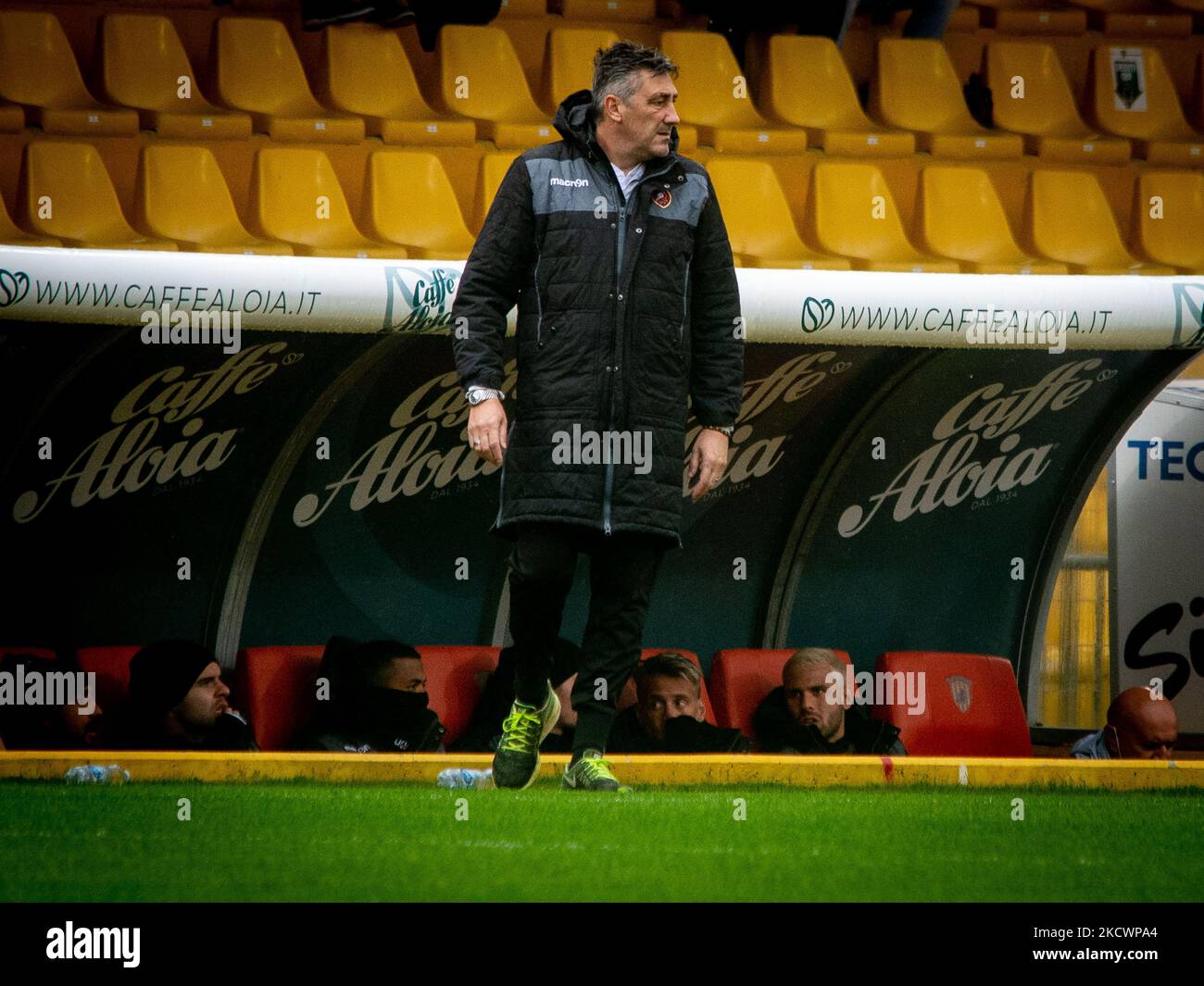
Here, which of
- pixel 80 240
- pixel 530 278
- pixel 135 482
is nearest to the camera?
pixel 530 278

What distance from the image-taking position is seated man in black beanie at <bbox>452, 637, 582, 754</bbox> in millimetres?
6723

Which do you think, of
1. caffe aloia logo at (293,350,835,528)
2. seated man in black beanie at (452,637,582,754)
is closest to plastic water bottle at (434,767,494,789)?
seated man in black beanie at (452,637,582,754)

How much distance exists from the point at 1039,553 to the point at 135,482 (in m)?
4.07

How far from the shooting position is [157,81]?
943cm

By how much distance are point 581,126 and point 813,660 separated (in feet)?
9.90

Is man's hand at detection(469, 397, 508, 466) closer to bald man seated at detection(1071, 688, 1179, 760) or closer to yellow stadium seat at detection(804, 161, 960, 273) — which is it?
bald man seated at detection(1071, 688, 1179, 760)

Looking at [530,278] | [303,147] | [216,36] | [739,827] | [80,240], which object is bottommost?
[739,827]

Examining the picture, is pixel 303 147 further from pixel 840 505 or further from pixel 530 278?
pixel 530 278

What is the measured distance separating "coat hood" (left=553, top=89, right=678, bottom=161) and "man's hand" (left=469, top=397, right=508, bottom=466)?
2.27ft

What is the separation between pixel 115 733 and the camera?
258 inches

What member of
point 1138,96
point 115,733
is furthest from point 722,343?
point 1138,96

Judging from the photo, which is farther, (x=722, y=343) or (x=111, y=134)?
(x=111, y=134)

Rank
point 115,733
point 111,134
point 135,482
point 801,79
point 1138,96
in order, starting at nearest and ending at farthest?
point 115,733, point 135,482, point 111,134, point 801,79, point 1138,96

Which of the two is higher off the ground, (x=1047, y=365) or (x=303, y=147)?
(x=303, y=147)
